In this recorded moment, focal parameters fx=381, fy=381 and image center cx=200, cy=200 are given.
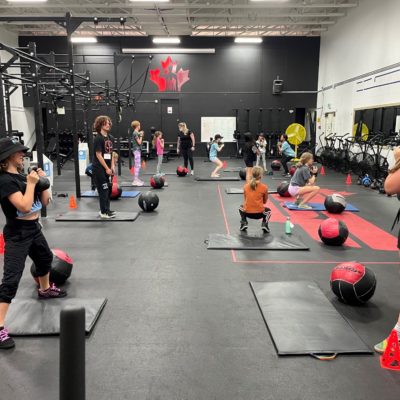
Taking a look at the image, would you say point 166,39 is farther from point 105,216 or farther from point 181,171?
point 105,216

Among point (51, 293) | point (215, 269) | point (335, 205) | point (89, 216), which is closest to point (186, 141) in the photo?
point (89, 216)

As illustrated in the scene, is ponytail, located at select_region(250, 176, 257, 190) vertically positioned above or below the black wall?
below

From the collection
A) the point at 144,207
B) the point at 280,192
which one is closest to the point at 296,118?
the point at 280,192

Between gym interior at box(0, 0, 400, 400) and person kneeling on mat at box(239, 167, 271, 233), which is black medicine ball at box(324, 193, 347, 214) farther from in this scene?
person kneeling on mat at box(239, 167, 271, 233)

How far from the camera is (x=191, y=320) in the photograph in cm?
297

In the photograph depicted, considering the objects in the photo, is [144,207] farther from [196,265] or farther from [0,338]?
[0,338]

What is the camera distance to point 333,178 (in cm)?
1123

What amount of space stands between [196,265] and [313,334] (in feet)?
5.57

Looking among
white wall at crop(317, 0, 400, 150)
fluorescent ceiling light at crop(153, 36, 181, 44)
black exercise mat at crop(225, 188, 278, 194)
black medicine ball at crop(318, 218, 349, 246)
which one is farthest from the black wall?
black medicine ball at crop(318, 218, 349, 246)

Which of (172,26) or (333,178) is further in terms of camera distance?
(172,26)

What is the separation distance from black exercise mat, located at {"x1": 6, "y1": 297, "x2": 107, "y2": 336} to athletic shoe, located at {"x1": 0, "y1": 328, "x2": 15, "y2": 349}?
0.38ft

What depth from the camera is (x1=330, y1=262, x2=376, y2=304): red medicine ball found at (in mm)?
3119

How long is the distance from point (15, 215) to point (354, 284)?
2.65 m

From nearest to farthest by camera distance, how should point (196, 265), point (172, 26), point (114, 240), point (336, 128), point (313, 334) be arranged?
1. point (313, 334)
2. point (196, 265)
3. point (114, 240)
4. point (336, 128)
5. point (172, 26)
